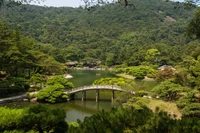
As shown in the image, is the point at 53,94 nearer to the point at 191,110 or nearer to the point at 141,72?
the point at 191,110

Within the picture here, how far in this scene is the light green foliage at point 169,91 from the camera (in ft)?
58.1

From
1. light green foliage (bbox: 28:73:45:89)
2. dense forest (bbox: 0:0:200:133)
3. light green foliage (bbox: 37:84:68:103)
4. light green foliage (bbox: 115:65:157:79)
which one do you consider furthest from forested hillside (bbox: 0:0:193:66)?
light green foliage (bbox: 37:84:68:103)

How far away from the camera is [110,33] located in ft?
318

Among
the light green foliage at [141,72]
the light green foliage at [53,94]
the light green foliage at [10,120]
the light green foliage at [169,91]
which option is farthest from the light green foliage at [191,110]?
Answer: the light green foliage at [141,72]

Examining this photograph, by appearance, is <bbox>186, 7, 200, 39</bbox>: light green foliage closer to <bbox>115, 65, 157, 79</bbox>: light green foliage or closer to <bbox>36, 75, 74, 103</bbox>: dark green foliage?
<bbox>36, 75, 74, 103</bbox>: dark green foliage

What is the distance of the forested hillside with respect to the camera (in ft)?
187

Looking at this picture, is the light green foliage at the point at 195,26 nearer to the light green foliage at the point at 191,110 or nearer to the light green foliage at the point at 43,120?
the light green foliage at the point at 191,110

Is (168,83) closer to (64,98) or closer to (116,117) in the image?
(64,98)

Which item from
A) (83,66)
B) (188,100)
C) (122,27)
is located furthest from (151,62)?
(122,27)

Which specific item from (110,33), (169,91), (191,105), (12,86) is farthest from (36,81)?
(110,33)

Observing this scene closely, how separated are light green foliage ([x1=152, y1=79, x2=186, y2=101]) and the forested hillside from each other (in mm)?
30679

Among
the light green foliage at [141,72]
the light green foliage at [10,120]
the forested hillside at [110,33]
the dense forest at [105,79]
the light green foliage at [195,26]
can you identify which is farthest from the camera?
the forested hillside at [110,33]

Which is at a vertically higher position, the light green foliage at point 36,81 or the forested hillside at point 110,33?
the forested hillside at point 110,33

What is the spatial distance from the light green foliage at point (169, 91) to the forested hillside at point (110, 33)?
30.7 meters
